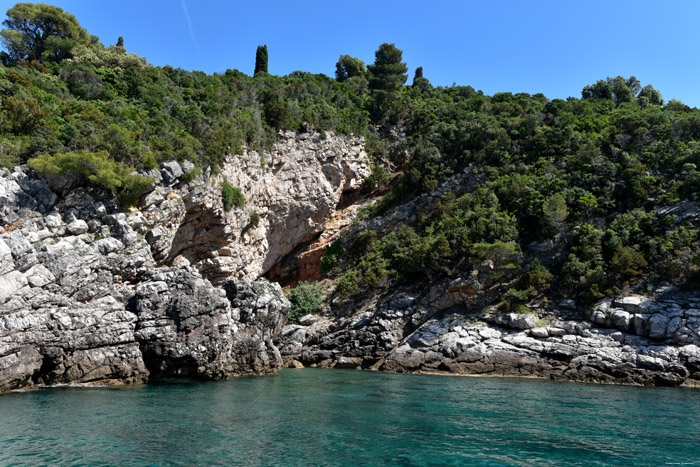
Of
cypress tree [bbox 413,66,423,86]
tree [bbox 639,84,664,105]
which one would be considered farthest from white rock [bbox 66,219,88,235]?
tree [bbox 639,84,664,105]

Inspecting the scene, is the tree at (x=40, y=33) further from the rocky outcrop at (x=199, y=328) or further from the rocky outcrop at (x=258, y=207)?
the rocky outcrop at (x=199, y=328)

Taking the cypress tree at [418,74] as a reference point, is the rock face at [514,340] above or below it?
below

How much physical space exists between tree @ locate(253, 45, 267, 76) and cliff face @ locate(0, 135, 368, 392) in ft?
114

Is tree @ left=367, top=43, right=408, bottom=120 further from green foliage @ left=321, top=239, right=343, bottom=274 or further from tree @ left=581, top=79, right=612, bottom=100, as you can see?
tree @ left=581, top=79, right=612, bottom=100

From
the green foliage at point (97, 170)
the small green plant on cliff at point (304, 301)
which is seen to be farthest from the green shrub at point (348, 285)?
the green foliage at point (97, 170)

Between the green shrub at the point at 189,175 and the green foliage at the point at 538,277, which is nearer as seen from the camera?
the green shrub at the point at 189,175

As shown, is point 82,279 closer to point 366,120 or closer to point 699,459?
point 699,459

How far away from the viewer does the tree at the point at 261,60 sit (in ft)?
211

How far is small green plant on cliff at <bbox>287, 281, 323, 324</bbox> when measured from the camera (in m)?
40.8

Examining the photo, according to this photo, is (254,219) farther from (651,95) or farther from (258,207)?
(651,95)

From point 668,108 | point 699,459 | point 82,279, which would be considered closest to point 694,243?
point 699,459

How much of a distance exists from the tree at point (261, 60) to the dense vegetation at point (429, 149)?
4153 mm

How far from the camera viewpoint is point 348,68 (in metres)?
73.8

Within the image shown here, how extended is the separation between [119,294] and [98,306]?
1443 mm
